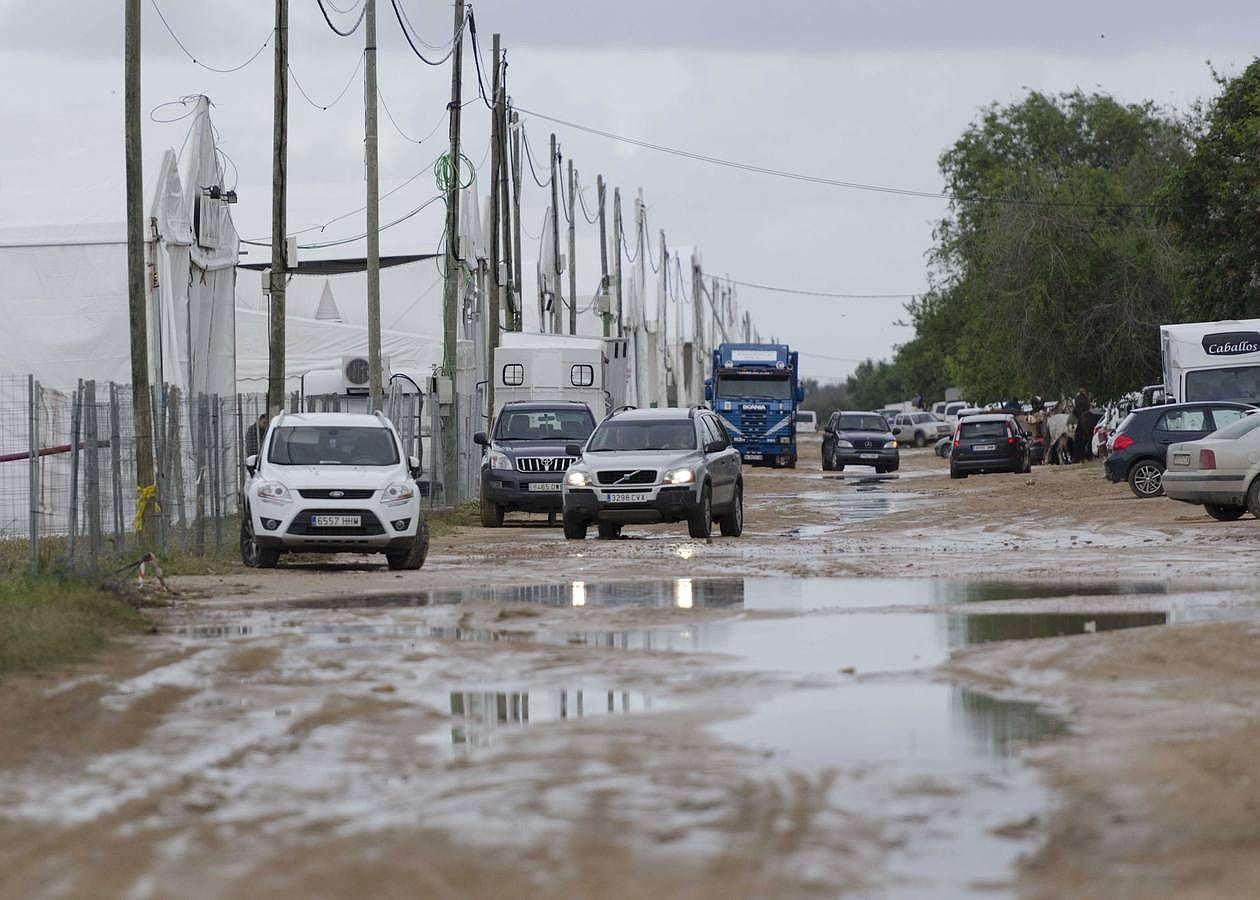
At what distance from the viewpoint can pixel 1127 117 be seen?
321ft

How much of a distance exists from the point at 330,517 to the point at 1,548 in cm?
323

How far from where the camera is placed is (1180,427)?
33375mm

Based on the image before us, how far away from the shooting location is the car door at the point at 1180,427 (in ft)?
109

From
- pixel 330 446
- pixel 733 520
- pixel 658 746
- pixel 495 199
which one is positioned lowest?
pixel 658 746

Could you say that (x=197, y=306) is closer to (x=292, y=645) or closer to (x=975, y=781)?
(x=292, y=645)

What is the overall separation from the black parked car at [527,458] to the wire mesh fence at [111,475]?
460 cm

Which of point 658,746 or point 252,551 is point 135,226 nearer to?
point 252,551

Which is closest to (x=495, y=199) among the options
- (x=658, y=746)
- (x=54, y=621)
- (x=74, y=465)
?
(x=74, y=465)

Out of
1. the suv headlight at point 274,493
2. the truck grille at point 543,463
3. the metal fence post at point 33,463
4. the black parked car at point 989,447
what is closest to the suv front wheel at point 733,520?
the truck grille at point 543,463

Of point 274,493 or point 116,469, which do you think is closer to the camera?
point 116,469

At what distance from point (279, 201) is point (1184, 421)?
14989 millimetres

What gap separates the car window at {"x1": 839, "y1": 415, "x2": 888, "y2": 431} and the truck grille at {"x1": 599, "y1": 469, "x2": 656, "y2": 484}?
123 ft

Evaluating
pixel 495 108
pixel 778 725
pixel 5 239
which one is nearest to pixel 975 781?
pixel 778 725

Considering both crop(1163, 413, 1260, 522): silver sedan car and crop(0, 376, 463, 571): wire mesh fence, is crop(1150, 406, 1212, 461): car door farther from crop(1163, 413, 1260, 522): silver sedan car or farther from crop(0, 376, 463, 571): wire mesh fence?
crop(0, 376, 463, 571): wire mesh fence
